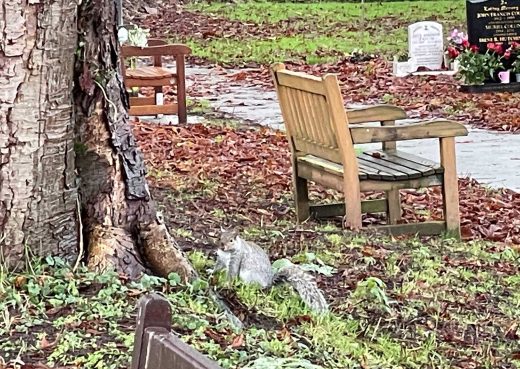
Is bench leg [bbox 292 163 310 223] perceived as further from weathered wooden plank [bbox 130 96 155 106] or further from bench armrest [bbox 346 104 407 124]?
weathered wooden plank [bbox 130 96 155 106]

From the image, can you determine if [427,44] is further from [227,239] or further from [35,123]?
[35,123]

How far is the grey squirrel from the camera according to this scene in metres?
4.98

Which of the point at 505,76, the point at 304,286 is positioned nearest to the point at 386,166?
the point at 304,286

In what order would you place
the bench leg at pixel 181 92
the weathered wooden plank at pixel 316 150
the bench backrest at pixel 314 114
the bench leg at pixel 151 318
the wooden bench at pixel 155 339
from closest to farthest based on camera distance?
the wooden bench at pixel 155 339, the bench leg at pixel 151 318, the bench backrest at pixel 314 114, the weathered wooden plank at pixel 316 150, the bench leg at pixel 181 92

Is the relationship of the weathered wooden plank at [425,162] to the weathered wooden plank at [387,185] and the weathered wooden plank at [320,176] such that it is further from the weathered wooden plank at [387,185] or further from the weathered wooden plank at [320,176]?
the weathered wooden plank at [320,176]

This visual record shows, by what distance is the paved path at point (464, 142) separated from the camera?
10.1m

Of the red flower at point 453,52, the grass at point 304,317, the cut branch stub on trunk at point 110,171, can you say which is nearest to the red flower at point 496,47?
the red flower at point 453,52

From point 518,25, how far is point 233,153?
7.04 metres

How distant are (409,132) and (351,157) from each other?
50 centimetres

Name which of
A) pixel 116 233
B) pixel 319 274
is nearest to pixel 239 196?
pixel 319 274

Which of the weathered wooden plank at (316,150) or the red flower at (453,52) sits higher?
the red flower at (453,52)

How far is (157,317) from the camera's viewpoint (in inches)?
89.8

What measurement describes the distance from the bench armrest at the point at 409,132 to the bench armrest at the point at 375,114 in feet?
2.47

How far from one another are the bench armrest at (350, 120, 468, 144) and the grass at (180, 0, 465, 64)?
43.6 feet
